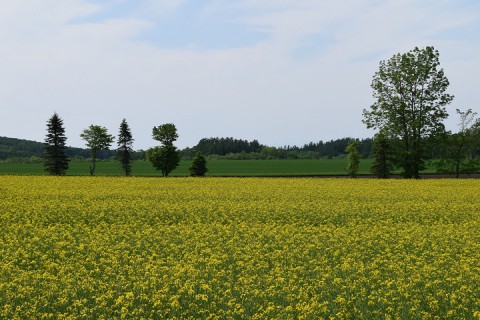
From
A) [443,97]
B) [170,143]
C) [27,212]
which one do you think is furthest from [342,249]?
[170,143]

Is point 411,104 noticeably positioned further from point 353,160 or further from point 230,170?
point 230,170

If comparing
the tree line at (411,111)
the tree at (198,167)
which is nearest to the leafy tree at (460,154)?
the tree line at (411,111)

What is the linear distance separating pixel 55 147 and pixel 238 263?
77314mm

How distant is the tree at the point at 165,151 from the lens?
8206cm

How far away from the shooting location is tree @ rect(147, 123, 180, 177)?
82.1 metres

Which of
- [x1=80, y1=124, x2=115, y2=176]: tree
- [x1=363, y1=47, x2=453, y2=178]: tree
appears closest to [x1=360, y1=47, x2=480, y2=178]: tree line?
[x1=363, y1=47, x2=453, y2=178]: tree

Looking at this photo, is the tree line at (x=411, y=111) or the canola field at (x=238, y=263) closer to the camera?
the canola field at (x=238, y=263)

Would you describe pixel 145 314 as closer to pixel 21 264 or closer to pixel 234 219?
pixel 21 264

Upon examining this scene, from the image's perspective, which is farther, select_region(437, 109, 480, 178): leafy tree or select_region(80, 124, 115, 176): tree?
select_region(80, 124, 115, 176): tree

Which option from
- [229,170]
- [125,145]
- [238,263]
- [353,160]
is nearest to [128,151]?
[125,145]

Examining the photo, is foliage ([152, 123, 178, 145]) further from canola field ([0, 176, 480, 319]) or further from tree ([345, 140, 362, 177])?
canola field ([0, 176, 480, 319])

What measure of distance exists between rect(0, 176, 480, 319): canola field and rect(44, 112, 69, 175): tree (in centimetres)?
5998

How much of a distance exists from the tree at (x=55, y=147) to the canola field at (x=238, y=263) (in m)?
60.0

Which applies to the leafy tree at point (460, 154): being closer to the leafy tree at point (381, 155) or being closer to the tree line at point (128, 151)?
the leafy tree at point (381, 155)
